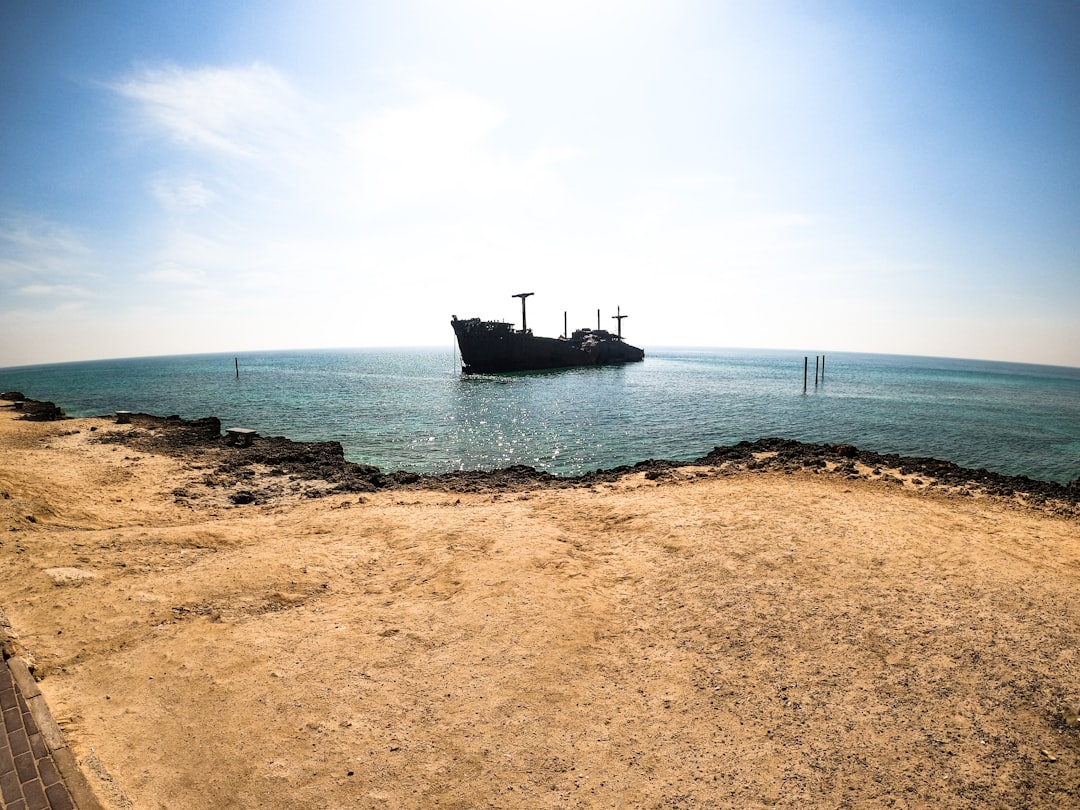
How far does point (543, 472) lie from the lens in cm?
1625

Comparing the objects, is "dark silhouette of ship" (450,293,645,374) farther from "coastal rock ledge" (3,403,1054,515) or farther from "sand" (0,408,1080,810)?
"sand" (0,408,1080,810)

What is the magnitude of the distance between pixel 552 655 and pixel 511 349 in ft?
185

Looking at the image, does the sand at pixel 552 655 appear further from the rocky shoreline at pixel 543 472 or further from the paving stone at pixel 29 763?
the rocky shoreline at pixel 543 472

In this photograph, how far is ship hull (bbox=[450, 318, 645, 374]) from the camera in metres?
59.0

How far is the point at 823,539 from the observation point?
9.29 metres

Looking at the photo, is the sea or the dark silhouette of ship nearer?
the sea

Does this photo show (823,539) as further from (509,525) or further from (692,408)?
(692,408)

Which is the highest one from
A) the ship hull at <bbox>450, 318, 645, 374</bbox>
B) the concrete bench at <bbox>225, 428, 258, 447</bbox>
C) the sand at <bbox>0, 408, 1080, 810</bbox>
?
the ship hull at <bbox>450, 318, 645, 374</bbox>

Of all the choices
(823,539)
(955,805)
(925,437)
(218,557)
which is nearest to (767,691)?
(955,805)

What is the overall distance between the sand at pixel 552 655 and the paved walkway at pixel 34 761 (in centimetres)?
33

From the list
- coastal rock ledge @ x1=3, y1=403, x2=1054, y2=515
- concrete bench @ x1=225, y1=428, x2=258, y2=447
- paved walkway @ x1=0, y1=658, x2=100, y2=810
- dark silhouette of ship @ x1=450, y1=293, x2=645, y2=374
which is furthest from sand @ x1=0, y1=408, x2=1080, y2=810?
dark silhouette of ship @ x1=450, y1=293, x2=645, y2=374

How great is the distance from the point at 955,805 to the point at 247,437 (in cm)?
2145

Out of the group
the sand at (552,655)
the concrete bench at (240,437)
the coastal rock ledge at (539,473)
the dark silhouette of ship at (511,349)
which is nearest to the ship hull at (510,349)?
the dark silhouette of ship at (511,349)

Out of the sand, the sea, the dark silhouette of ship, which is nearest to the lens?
the sand
